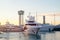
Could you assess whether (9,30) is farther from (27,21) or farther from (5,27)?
(27,21)

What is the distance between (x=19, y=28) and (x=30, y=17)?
46.6ft

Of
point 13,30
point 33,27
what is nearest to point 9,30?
point 13,30

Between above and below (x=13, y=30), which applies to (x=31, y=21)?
above

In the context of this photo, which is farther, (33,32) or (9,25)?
(9,25)

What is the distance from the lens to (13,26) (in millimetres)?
53500

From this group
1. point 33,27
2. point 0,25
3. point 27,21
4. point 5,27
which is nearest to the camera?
point 33,27

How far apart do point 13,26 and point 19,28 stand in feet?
6.50

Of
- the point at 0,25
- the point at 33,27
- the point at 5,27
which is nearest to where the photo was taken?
the point at 33,27

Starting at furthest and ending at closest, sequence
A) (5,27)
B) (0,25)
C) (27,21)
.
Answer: (0,25), (5,27), (27,21)

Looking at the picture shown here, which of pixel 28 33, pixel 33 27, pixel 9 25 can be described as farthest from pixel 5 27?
pixel 33 27

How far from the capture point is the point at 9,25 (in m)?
53.8

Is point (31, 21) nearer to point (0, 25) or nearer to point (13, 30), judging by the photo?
point (13, 30)

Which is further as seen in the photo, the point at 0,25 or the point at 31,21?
the point at 0,25

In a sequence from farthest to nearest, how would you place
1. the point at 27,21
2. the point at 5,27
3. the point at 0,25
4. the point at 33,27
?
1. the point at 0,25
2. the point at 5,27
3. the point at 27,21
4. the point at 33,27
